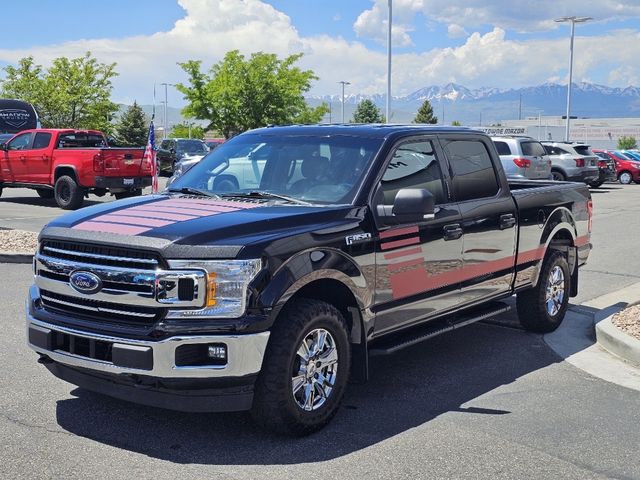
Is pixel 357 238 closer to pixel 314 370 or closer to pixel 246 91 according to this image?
pixel 314 370

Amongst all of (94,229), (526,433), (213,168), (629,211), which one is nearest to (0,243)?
(213,168)

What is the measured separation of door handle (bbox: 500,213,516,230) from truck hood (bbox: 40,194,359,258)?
1885mm

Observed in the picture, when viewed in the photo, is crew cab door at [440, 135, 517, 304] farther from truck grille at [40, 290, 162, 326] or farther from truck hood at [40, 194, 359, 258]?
truck grille at [40, 290, 162, 326]

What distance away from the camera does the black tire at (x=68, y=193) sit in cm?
Answer: 1872

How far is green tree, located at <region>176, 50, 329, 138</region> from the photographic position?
48.5 meters

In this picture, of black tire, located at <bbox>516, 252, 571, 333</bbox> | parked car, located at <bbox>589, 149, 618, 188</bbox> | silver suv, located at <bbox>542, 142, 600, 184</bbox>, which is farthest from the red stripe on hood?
parked car, located at <bbox>589, 149, 618, 188</bbox>

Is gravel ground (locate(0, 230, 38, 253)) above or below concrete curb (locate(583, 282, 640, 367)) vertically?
above

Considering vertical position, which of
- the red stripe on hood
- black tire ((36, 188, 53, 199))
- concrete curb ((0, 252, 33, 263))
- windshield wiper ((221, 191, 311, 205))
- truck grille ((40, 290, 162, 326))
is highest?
windshield wiper ((221, 191, 311, 205))

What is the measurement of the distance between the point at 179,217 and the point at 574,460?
2649 millimetres

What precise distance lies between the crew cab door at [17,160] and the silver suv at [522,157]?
1272 cm

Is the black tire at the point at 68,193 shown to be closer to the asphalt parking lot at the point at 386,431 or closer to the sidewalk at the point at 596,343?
the asphalt parking lot at the point at 386,431

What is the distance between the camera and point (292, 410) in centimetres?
458

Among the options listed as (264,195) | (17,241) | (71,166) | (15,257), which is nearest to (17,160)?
(71,166)

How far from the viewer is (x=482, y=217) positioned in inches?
249
